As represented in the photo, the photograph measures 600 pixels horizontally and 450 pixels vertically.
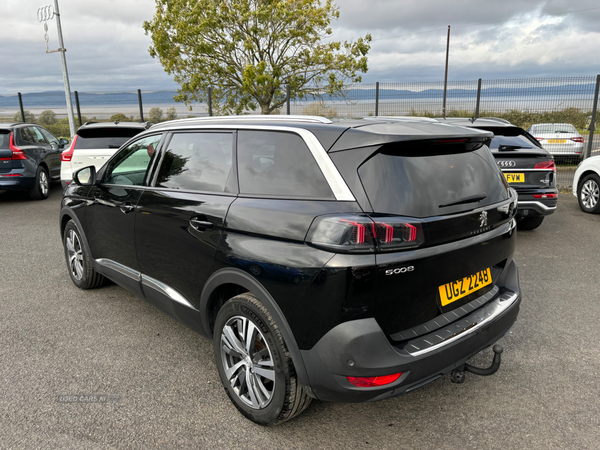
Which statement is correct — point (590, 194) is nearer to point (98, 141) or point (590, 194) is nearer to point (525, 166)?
point (525, 166)

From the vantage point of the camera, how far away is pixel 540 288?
4598 mm

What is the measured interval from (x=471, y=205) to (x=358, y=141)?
0.73 m

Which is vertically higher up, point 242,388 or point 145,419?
point 242,388

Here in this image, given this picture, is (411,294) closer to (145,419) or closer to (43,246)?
(145,419)

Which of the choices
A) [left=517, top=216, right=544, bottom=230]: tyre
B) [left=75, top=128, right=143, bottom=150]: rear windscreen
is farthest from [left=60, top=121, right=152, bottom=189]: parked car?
[left=517, top=216, right=544, bottom=230]: tyre

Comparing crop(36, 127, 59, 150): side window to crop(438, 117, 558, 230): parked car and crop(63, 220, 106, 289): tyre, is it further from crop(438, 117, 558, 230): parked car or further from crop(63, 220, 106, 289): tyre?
crop(438, 117, 558, 230): parked car

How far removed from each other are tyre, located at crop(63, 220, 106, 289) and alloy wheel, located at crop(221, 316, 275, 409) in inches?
91.2

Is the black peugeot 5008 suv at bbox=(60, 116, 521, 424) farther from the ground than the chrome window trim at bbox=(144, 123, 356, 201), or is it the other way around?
the chrome window trim at bbox=(144, 123, 356, 201)

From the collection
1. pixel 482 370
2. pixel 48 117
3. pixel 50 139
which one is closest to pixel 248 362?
pixel 482 370

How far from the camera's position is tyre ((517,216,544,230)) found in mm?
7047

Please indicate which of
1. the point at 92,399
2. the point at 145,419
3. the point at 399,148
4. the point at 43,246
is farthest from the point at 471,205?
the point at 43,246

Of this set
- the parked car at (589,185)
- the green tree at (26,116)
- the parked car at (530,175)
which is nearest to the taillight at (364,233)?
the parked car at (530,175)

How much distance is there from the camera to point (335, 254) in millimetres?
2082

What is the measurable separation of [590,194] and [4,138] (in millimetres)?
11579
